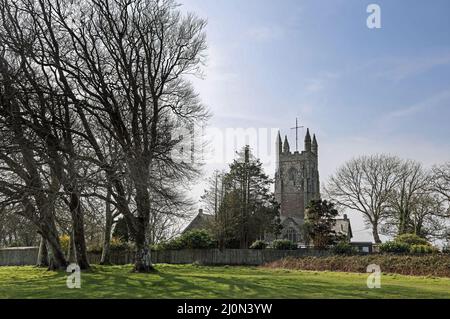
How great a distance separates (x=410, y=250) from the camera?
36000 mm

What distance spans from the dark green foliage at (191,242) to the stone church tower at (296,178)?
54328mm

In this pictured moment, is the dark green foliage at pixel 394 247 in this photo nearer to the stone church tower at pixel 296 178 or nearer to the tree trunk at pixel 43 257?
the tree trunk at pixel 43 257

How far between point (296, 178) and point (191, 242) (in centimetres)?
5786

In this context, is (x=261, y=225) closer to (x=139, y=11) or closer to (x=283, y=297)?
(x=139, y=11)

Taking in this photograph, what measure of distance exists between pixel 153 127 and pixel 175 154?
6.95 ft

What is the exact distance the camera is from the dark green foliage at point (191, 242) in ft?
140

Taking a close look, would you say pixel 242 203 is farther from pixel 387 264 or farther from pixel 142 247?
pixel 142 247

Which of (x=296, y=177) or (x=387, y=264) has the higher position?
(x=296, y=177)

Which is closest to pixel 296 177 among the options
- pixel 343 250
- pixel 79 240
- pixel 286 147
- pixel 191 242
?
pixel 286 147

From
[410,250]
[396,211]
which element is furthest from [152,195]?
[396,211]

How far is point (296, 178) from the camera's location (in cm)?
9775

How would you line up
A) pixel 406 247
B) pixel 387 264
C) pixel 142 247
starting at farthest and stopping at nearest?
1. pixel 406 247
2. pixel 387 264
3. pixel 142 247

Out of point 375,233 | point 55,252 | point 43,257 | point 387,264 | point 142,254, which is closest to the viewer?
point 142,254

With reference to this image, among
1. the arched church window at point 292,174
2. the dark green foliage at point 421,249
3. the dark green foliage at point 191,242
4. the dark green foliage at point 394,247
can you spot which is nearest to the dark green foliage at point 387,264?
the dark green foliage at point 421,249
